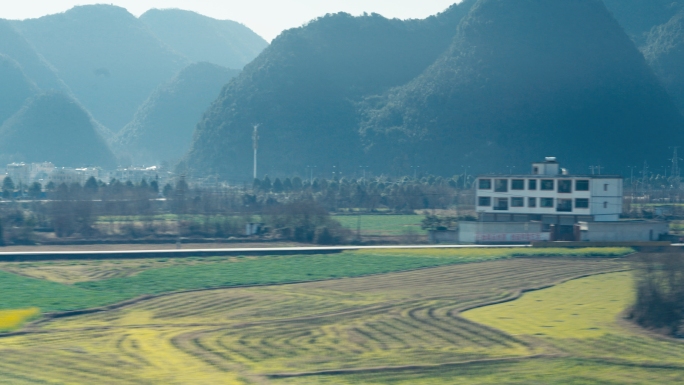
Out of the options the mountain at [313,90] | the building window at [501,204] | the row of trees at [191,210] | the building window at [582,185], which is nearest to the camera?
the building window at [582,185]

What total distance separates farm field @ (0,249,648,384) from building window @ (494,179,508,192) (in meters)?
18.9

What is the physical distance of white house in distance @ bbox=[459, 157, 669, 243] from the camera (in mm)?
39125

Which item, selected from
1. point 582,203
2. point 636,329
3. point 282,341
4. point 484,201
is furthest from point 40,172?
point 636,329

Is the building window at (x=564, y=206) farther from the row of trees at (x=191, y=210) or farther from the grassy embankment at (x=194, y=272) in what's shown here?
the row of trees at (x=191, y=210)

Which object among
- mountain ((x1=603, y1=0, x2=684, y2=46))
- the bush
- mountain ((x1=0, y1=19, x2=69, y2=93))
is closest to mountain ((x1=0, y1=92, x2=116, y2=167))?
mountain ((x1=0, y1=19, x2=69, y2=93))

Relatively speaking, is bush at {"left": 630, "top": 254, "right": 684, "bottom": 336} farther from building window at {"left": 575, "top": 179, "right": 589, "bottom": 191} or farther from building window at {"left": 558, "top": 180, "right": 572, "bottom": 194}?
building window at {"left": 558, "top": 180, "right": 572, "bottom": 194}

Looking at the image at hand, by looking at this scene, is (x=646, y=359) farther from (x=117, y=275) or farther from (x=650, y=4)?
Result: (x=650, y=4)

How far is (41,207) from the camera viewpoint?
51.3 meters

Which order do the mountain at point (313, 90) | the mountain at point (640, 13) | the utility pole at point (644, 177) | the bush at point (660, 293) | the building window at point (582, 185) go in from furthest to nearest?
the mountain at point (640, 13)
the mountain at point (313, 90)
the utility pole at point (644, 177)
the building window at point (582, 185)
the bush at point (660, 293)

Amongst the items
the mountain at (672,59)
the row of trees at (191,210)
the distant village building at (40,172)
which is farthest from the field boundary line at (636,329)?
the mountain at (672,59)

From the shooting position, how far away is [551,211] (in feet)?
139

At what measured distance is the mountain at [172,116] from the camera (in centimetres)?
16662

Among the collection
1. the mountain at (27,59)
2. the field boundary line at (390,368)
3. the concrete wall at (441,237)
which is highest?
the mountain at (27,59)

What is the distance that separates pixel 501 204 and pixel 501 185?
1.06 metres
